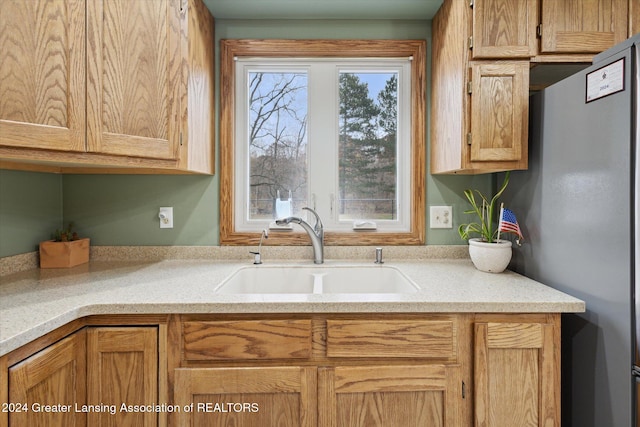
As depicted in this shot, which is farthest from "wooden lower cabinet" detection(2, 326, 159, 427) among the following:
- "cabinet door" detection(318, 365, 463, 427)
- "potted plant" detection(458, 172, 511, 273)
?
"potted plant" detection(458, 172, 511, 273)

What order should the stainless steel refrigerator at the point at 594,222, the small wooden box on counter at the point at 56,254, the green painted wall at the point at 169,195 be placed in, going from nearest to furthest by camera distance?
1. the stainless steel refrigerator at the point at 594,222
2. the small wooden box on counter at the point at 56,254
3. the green painted wall at the point at 169,195

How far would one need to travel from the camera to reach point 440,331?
1218 millimetres

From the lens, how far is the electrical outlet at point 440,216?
6.28 feet

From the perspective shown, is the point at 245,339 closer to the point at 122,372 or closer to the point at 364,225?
the point at 122,372

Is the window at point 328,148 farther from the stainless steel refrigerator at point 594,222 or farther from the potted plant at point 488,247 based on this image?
the stainless steel refrigerator at point 594,222

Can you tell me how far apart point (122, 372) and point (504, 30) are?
6.18ft

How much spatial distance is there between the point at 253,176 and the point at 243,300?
0.91 m

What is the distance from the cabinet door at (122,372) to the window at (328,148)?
2.53ft

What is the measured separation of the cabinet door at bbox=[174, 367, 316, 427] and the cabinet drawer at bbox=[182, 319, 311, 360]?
0.05 meters

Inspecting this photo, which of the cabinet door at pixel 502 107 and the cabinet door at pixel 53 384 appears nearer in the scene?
the cabinet door at pixel 53 384

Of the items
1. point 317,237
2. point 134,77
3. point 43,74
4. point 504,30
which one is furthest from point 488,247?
point 43,74

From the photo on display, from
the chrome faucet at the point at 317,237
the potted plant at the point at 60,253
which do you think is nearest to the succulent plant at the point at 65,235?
the potted plant at the point at 60,253

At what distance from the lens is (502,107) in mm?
1459

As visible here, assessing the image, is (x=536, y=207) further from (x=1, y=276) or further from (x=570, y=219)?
(x=1, y=276)
